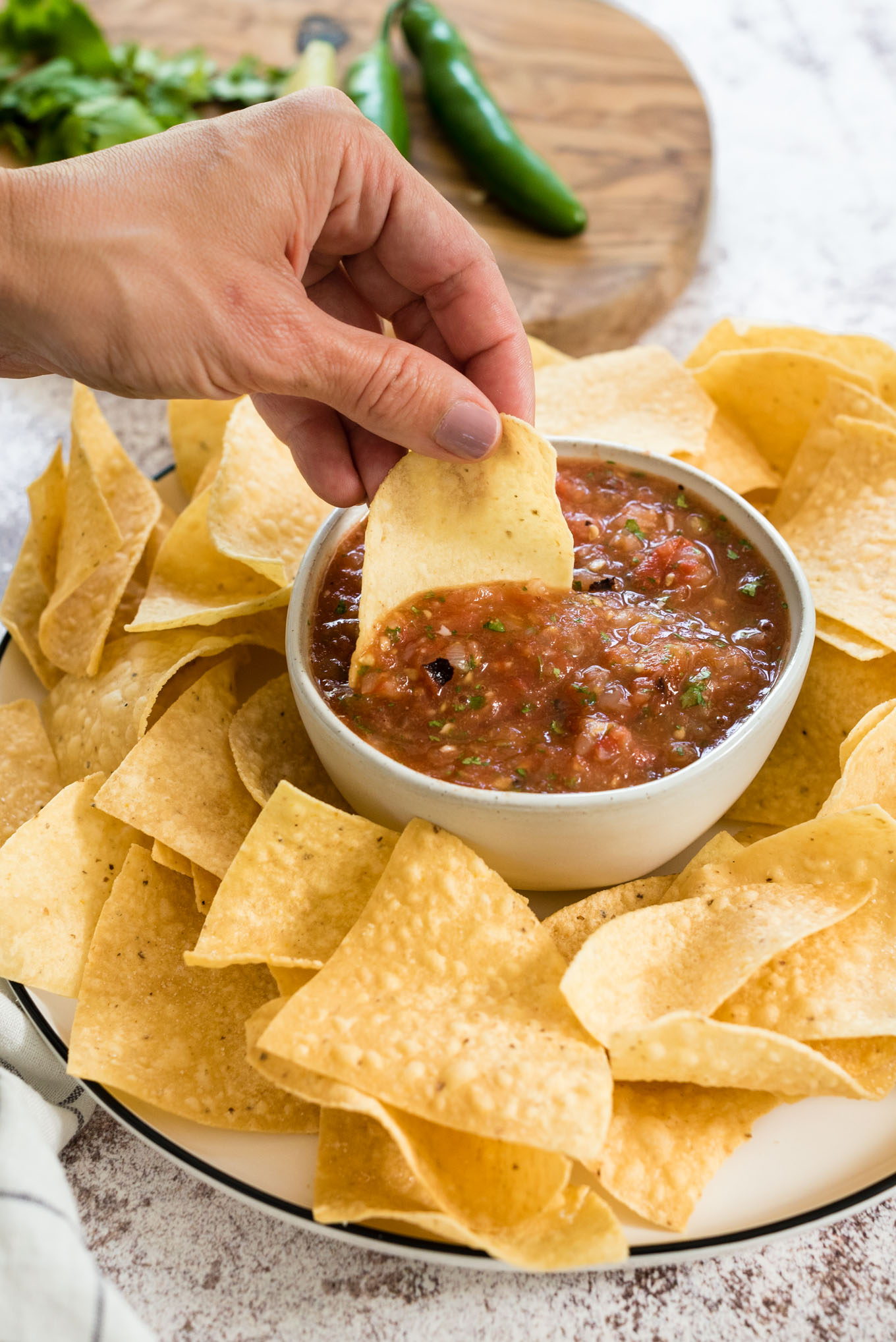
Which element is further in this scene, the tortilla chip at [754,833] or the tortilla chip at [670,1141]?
the tortilla chip at [754,833]

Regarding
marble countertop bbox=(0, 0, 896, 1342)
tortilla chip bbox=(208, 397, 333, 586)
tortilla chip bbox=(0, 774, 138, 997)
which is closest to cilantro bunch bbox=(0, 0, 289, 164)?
tortilla chip bbox=(208, 397, 333, 586)

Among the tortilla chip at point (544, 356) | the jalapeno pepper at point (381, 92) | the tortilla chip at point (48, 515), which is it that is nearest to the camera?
the tortilla chip at point (48, 515)

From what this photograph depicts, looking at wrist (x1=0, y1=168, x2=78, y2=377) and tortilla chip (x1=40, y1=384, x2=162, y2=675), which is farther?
tortilla chip (x1=40, y1=384, x2=162, y2=675)

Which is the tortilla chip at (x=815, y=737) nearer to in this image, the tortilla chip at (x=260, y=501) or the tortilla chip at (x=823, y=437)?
the tortilla chip at (x=823, y=437)

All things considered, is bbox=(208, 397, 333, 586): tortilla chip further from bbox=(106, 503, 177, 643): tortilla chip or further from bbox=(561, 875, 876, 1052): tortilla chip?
bbox=(561, 875, 876, 1052): tortilla chip

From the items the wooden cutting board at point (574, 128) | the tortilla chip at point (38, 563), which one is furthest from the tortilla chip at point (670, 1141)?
the wooden cutting board at point (574, 128)

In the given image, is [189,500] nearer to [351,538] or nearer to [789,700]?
[351,538]
